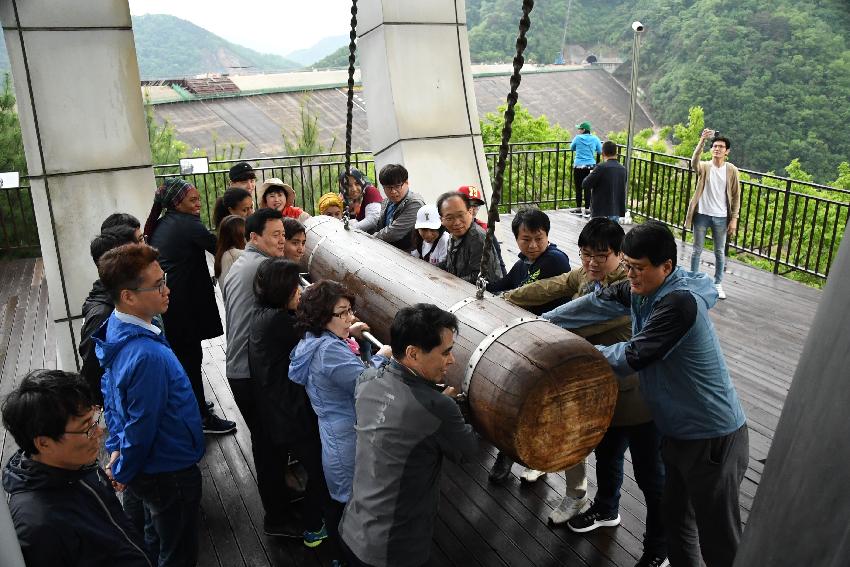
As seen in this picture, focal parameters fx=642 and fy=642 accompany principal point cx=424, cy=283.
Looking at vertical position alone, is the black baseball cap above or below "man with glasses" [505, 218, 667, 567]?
above

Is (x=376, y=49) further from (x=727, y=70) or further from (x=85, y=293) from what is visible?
(x=727, y=70)

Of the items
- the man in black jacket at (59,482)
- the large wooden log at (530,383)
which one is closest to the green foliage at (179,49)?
the large wooden log at (530,383)

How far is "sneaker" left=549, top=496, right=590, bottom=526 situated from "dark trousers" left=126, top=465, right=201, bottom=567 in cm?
181

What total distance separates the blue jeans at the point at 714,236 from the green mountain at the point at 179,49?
9918cm

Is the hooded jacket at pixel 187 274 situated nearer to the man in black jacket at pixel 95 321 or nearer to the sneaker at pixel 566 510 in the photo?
the man in black jacket at pixel 95 321

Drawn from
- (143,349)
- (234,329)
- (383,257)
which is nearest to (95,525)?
(143,349)

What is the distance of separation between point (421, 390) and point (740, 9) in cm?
5715

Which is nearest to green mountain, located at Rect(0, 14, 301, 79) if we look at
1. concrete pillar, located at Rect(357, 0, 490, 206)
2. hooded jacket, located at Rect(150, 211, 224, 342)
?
concrete pillar, located at Rect(357, 0, 490, 206)

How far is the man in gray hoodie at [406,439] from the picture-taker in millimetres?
2041

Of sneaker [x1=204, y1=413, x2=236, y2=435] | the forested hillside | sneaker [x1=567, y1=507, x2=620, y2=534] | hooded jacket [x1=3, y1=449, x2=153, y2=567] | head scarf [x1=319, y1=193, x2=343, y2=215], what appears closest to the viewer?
hooded jacket [x1=3, y1=449, x2=153, y2=567]

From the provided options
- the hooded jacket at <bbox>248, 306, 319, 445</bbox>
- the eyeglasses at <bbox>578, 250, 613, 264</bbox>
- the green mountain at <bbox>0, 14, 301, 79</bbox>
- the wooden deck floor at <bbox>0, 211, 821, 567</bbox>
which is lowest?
the wooden deck floor at <bbox>0, 211, 821, 567</bbox>

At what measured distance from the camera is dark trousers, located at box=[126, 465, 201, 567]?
101 inches

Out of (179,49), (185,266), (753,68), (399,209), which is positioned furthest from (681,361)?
(179,49)

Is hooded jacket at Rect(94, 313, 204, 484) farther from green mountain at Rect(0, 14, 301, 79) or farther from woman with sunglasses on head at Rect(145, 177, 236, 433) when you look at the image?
green mountain at Rect(0, 14, 301, 79)
